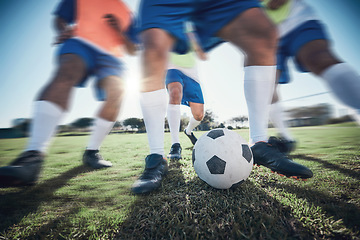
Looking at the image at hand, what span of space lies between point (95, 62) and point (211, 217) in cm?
243

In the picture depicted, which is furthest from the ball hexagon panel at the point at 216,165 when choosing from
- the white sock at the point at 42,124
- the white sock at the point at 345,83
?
the white sock at the point at 42,124

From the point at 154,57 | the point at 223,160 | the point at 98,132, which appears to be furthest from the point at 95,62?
the point at 223,160

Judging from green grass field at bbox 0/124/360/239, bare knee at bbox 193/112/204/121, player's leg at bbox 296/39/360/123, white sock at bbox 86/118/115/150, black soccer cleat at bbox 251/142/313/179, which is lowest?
green grass field at bbox 0/124/360/239

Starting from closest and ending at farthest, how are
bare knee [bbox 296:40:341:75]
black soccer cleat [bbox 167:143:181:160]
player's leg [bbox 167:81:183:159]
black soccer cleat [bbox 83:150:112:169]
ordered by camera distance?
bare knee [bbox 296:40:341:75] < black soccer cleat [bbox 83:150:112:169] < black soccer cleat [bbox 167:143:181:160] < player's leg [bbox 167:81:183:159]

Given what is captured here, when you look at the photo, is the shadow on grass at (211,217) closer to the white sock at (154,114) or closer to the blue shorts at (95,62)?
the white sock at (154,114)

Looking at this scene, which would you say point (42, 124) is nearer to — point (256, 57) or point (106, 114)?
point (106, 114)

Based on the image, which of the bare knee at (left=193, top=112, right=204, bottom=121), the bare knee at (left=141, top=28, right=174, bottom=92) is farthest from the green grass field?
the bare knee at (left=193, top=112, right=204, bottom=121)

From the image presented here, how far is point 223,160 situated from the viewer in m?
1.26

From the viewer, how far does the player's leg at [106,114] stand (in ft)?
7.86

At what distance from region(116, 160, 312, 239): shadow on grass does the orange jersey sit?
2.21 metres

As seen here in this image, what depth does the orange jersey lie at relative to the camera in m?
2.07

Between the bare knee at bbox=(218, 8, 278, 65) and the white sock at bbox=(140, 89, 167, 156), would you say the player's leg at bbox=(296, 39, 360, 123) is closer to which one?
the bare knee at bbox=(218, 8, 278, 65)

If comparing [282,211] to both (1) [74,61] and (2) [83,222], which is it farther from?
(1) [74,61]

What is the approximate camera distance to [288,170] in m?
1.27
